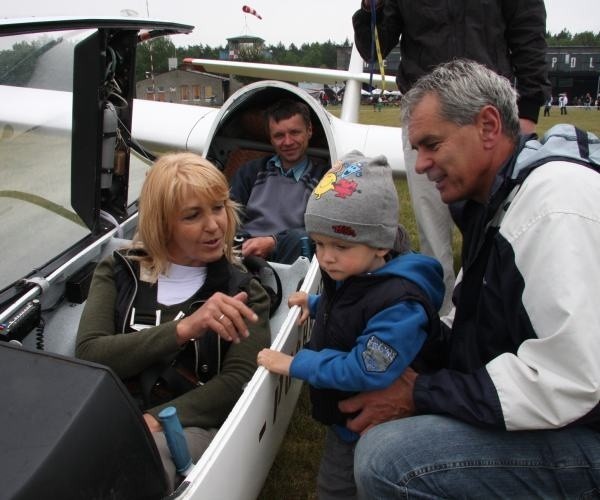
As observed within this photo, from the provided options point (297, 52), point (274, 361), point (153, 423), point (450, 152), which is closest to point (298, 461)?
point (274, 361)

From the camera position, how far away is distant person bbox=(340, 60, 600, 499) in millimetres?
1212

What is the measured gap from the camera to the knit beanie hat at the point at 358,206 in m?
1.50

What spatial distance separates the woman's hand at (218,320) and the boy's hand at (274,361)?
0.39ft

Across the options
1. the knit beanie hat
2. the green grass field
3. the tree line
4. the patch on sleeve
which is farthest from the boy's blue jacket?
the tree line

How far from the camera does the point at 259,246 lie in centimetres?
260

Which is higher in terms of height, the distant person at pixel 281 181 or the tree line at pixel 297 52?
the tree line at pixel 297 52

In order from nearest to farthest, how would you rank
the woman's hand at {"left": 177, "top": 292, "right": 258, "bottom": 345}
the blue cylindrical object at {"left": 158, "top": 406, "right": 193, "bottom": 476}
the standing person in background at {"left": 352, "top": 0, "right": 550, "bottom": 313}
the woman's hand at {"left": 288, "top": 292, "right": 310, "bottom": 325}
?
the blue cylindrical object at {"left": 158, "top": 406, "right": 193, "bottom": 476} < the woman's hand at {"left": 177, "top": 292, "right": 258, "bottom": 345} < the woman's hand at {"left": 288, "top": 292, "right": 310, "bottom": 325} < the standing person in background at {"left": 352, "top": 0, "right": 550, "bottom": 313}

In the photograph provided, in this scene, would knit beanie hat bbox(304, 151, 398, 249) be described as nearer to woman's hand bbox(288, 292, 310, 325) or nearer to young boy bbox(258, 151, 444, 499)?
young boy bbox(258, 151, 444, 499)

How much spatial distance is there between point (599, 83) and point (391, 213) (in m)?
58.4

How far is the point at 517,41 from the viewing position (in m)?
2.74

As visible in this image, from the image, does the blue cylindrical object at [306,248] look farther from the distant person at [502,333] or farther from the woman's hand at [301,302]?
the distant person at [502,333]

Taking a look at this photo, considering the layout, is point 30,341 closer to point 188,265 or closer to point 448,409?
point 188,265

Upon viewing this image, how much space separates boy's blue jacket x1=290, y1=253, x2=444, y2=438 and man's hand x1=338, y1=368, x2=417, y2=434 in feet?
0.18

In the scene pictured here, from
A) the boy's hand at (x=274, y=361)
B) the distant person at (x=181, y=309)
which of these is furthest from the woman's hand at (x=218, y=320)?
the boy's hand at (x=274, y=361)
